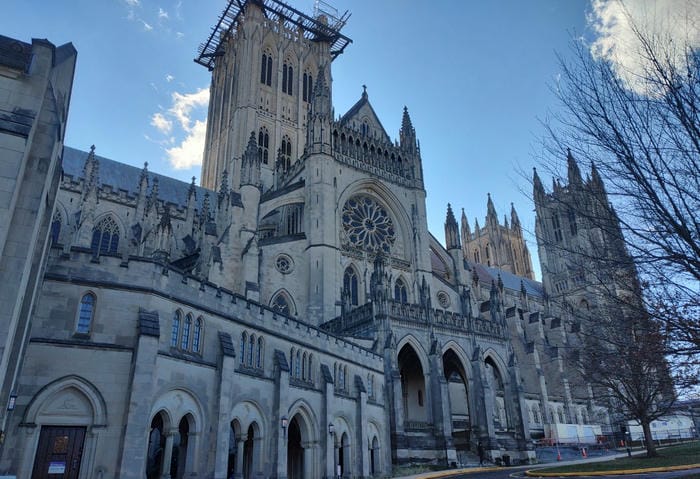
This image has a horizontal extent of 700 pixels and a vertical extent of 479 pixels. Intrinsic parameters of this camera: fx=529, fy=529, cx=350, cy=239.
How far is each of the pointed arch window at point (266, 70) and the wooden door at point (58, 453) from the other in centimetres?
5347

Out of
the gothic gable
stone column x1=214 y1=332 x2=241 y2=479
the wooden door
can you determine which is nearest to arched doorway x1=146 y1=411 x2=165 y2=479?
stone column x1=214 y1=332 x2=241 y2=479

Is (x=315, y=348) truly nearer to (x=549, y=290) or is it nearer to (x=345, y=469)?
(x=345, y=469)

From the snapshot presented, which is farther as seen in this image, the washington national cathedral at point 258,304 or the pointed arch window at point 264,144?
A: the pointed arch window at point 264,144

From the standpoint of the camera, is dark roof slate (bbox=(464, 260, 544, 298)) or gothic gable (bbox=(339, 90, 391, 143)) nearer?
gothic gable (bbox=(339, 90, 391, 143))

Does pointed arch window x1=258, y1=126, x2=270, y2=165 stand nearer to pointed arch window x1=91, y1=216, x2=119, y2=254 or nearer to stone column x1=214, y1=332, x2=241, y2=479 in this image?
pointed arch window x1=91, y1=216, x2=119, y2=254

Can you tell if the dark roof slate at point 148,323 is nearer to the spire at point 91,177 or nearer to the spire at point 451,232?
the spire at point 91,177

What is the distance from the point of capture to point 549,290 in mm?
72750

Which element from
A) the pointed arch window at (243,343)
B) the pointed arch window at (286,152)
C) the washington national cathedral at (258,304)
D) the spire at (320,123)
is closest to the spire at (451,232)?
the washington national cathedral at (258,304)

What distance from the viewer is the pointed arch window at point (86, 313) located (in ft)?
48.5

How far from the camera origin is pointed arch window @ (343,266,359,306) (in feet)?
126

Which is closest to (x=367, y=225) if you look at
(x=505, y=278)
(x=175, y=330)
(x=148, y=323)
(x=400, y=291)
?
(x=400, y=291)

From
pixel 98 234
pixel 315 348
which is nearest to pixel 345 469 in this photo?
pixel 315 348

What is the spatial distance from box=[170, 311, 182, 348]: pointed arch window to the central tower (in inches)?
1520

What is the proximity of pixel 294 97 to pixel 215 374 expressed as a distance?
50824mm
